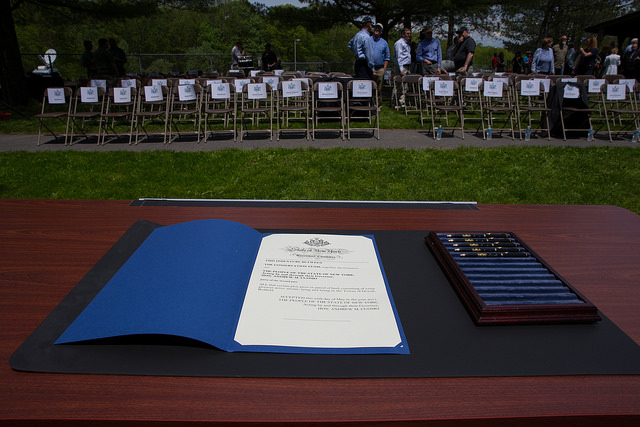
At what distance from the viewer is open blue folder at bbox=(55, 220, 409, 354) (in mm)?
600

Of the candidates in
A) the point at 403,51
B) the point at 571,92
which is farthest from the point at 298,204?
the point at 403,51

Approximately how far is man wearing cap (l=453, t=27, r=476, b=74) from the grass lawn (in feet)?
15.5

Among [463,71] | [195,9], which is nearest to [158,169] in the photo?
[463,71]

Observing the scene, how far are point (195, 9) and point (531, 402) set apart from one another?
1922 cm

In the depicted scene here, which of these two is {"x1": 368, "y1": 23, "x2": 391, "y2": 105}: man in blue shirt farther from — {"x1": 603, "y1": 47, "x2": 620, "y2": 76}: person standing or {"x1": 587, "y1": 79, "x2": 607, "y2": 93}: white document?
{"x1": 603, "y1": 47, "x2": 620, "y2": 76}: person standing

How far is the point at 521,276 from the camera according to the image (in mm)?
765

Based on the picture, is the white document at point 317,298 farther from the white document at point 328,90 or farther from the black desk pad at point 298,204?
the white document at point 328,90

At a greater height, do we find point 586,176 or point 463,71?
Answer: point 463,71

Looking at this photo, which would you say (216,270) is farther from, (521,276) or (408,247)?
(521,276)

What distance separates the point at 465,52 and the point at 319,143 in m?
5.95

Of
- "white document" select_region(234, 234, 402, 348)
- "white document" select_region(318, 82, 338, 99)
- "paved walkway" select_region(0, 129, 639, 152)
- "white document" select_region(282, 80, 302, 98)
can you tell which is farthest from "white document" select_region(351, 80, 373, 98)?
"white document" select_region(234, 234, 402, 348)

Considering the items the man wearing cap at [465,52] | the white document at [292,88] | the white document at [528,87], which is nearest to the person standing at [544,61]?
the man wearing cap at [465,52]

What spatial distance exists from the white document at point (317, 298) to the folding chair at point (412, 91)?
27.2 ft

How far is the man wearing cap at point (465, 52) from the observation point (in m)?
10.3
